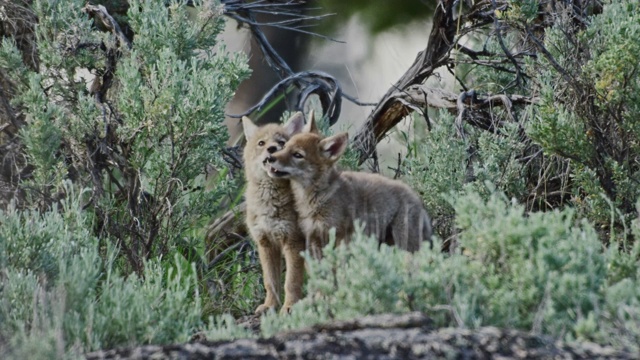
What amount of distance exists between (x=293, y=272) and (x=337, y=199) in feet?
1.80

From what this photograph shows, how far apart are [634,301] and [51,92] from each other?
4.82 m

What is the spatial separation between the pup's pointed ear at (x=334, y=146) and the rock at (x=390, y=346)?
2650 mm

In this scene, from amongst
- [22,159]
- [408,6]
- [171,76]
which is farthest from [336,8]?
[171,76]

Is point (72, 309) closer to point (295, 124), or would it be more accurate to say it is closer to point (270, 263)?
point (270, 263)

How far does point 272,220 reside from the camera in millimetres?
6879

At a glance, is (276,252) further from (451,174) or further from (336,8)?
(336,8)

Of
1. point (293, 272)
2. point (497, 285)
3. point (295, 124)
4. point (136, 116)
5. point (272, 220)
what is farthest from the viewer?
point (295, 124)

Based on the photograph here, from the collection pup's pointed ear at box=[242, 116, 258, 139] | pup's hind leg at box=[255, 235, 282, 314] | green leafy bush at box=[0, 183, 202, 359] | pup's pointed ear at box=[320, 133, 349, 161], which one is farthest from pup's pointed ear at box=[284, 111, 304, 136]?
green leafy bush at box=[0, 183, 202, 359]

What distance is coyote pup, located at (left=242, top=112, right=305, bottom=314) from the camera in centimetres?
676

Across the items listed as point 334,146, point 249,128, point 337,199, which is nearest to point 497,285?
point 337,199

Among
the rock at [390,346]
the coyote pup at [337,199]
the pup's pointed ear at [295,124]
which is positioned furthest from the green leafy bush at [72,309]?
the pup's pointed ear at [295,124]

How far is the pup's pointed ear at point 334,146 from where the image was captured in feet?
22.6

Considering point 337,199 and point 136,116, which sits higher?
point 136,116

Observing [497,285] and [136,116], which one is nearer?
[497,285]
